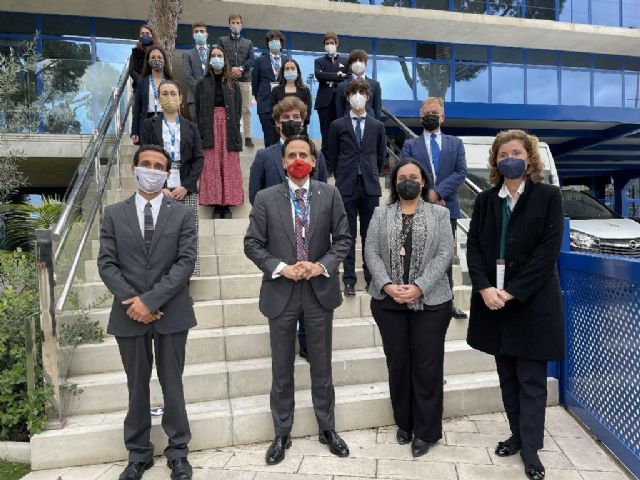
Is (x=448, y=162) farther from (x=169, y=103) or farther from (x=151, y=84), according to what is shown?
(x=151, y=84)

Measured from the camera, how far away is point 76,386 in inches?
140

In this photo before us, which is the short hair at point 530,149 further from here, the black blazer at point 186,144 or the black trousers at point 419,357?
the black blazer at point 186,144

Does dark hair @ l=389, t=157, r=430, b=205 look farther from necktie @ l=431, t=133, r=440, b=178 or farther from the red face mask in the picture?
necktie @ l=431, t=133, r=440, b=178

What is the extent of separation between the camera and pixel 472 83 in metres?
17.1

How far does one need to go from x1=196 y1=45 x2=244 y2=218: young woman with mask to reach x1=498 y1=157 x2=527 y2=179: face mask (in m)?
3.44

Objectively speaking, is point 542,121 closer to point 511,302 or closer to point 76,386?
point 511,302

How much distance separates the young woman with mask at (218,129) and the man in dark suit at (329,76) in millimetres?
1178

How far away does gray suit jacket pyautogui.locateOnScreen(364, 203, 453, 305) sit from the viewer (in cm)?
328

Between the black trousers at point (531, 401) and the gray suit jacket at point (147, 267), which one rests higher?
the gray suit jacket at point (147, 267)

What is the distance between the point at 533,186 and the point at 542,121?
14.7m

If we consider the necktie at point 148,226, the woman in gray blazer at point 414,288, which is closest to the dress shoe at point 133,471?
the necktie at point 148,226

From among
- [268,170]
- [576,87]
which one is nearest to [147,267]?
[268,170]

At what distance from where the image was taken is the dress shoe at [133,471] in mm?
3029

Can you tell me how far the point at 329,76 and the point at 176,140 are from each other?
2.48 meters
